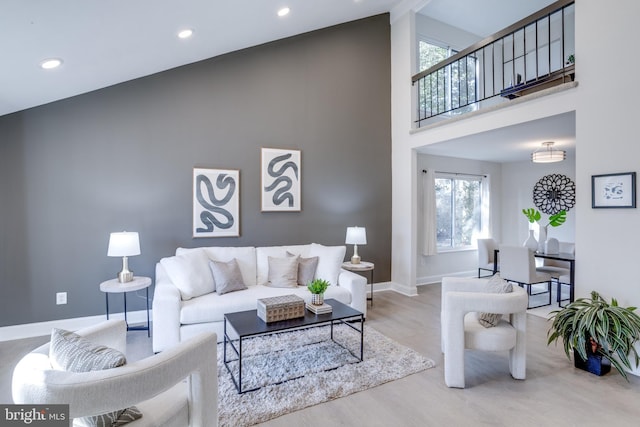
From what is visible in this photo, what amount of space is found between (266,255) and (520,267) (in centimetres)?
348

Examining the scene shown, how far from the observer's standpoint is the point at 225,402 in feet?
7.29

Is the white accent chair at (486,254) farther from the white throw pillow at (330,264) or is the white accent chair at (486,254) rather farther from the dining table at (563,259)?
the white throw pillow at (330,264)

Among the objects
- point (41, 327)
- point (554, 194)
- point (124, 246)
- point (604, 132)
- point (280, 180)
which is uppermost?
point (604, 132)

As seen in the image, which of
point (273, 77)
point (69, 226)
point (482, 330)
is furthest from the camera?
point (273, 77)

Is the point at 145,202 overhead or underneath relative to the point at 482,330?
overhead

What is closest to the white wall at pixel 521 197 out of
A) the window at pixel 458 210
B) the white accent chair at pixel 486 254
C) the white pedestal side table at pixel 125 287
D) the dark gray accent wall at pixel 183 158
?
the window at pixel 458 210

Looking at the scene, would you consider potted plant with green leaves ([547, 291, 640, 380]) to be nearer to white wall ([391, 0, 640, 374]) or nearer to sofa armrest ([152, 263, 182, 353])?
white wall ([391, 0, 640, 374])

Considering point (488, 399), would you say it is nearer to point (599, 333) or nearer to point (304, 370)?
point (599, 333)

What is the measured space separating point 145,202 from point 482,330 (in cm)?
374

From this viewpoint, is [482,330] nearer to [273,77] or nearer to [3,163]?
[273,77]

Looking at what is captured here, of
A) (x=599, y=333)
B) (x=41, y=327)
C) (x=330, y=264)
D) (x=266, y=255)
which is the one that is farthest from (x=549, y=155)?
(x=41, y=327)

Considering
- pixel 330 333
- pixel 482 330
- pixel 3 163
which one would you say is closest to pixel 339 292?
pixel 330 333

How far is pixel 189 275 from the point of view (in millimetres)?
3256

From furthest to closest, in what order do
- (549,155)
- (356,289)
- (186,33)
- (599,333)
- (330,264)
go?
(549,155) → (330,264) → (356,289) → (186,33) → (599,333)
